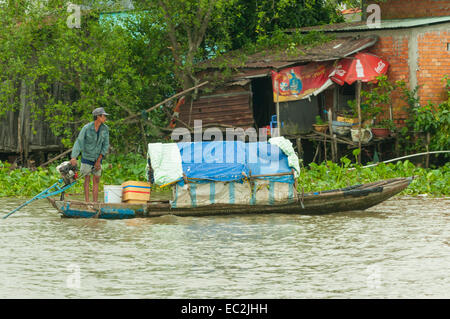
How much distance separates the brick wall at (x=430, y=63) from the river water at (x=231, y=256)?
5.26 meters

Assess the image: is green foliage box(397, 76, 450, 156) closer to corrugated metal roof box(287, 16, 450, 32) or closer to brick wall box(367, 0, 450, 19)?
corrugated metal roof box(287, 16, 450, 32)

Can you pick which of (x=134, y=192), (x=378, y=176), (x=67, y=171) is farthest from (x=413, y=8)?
(x=67, y=171)

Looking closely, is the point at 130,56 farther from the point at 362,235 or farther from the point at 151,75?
the point at 362,235

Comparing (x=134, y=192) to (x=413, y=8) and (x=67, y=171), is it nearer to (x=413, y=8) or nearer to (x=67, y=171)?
(x=67, y=171)

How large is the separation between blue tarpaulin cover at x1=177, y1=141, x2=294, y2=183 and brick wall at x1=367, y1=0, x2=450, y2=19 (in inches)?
364

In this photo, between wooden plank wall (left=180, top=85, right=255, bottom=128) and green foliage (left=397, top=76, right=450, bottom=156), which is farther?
wooden plank wall (left=180, top=85, right=255, bottom=128)

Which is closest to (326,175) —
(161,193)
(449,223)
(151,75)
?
(161,193)

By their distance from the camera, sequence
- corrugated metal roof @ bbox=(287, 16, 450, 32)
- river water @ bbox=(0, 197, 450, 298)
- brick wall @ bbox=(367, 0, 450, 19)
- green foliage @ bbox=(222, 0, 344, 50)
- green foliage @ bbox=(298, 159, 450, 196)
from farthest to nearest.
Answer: green foliage @ bbox=(222, 0, 344, 50) < brick wall @ bbox=(367, 0, 450, 19) < corrugated metal roof @ bbox=(287, 16, 450, 32) < green foliage @ bbox=(298, 159, 450, 196) < river water @ bbox=(0, 197, 450, 298)

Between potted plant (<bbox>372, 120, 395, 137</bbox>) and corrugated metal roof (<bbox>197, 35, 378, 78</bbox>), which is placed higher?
corrugated metal roof (<bbox>197, 35, 378, 78</bbox>)

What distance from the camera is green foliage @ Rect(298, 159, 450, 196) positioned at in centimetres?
1451

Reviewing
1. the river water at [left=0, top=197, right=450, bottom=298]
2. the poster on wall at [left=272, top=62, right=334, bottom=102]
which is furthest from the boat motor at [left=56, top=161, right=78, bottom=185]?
the poster on wall at [left=272, top=62, right=334, bottom=102]

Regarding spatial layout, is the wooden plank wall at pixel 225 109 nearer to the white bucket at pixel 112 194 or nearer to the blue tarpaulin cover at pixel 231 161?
the blue tarpaulin cover at pixel 231 161

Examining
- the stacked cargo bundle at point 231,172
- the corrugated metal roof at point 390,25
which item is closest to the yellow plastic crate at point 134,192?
the stacked cargo bundle at point 231,172

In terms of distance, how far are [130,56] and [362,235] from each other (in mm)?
10074
